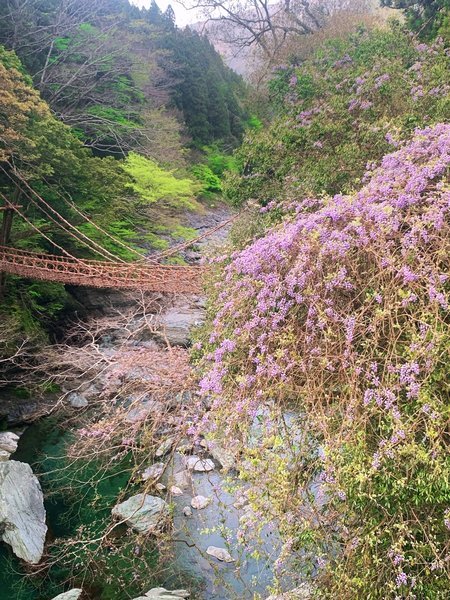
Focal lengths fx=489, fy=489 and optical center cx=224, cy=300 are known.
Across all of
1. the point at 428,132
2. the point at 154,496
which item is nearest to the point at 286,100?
the point at 428,132

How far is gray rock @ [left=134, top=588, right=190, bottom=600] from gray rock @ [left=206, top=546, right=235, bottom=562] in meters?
0.34

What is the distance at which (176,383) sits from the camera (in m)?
2.95

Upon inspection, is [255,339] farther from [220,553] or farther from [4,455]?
[4,455]

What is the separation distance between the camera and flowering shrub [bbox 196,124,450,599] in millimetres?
1316

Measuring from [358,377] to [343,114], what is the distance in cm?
251

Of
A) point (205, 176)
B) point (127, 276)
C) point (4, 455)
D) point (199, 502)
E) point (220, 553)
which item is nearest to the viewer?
point (220, 553)

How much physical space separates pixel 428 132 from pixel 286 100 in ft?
7.11

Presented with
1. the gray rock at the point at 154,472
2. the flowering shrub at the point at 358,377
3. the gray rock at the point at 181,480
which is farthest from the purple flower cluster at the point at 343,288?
the gray rock at the point at 181,480

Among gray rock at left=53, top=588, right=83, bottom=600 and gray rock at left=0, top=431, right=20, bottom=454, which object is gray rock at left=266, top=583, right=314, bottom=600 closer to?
gray rock at left=53, top=588, right=83, bottom=600

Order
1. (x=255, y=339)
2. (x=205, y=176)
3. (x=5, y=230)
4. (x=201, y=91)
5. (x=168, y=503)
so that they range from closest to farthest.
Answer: (x=255, y=339), (x=168, y=503), (x=5, y=230), (x=205, y=176), (x=201, y=91)

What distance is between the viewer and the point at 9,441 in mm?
4395

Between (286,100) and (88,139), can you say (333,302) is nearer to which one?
(286,100)

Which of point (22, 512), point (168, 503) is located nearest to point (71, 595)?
point (168, 503)

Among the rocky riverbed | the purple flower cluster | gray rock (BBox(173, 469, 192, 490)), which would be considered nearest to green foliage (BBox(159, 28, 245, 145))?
the rocky riverbed
